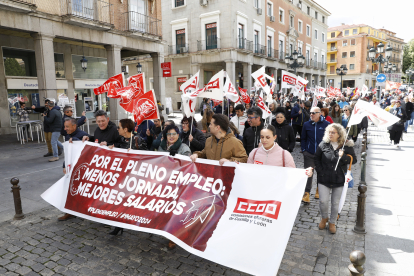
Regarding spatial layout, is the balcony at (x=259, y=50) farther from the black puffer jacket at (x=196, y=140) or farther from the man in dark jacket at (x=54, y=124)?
the black puffer jacket at (x=196, y=140)

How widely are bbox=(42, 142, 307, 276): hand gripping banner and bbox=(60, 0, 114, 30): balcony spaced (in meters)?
11.8

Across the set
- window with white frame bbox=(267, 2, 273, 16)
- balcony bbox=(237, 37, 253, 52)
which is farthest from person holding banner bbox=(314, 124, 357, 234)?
window with white frame bbox=(267, 2, 273, 16)

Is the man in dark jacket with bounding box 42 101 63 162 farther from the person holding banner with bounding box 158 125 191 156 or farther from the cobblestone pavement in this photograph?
the person holding banner with bounding box 158 125 191 156

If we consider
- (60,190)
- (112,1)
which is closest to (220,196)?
(60,190)

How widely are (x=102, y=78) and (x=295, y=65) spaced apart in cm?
1388

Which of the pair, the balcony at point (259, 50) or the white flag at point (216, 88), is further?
the balcony at point (259, 50)

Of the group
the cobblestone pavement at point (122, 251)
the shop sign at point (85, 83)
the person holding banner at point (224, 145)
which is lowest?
the cobblestone pavement at point (122, 251)

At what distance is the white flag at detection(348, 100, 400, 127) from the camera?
3.96 meters

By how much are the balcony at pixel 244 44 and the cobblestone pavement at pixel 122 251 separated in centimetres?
2731

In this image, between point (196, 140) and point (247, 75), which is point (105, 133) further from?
point (247, 75)

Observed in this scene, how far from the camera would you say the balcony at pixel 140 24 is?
17406mm

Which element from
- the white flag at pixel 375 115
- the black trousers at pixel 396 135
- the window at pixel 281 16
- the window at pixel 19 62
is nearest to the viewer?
the white flag at pixel 375 115

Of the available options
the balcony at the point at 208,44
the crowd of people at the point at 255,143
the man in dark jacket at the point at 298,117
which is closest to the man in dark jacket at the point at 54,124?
the crowd of people at the point at 255,143

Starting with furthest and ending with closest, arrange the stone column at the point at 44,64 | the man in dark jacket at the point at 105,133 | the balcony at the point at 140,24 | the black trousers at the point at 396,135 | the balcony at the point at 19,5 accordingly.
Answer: the balcony at the point at 140,24, the stone column at the point at 44,64, the balcony at the point at 19,5, the black trousers at the point at 396,135, the man in dark jacket at the point at 105,133
